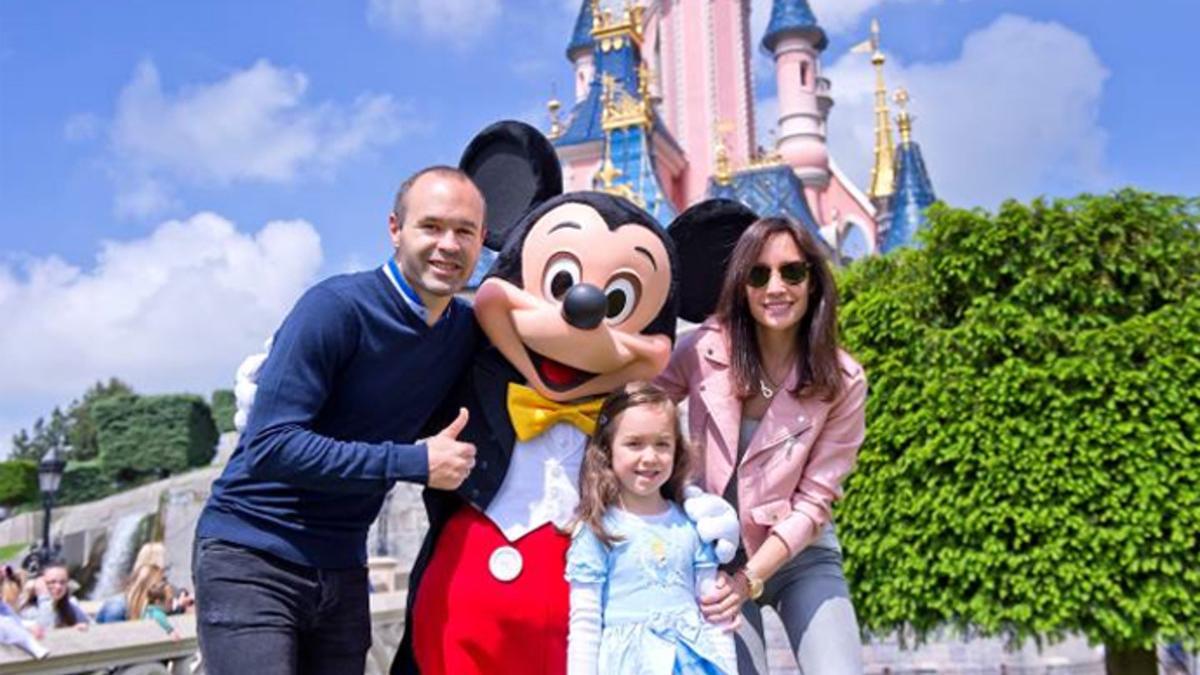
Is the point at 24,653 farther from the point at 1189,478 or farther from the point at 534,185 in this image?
the point at 1189,478

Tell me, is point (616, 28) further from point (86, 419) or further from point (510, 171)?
point (86, 419)

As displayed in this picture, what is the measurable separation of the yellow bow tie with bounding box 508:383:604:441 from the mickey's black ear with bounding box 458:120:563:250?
0.70 metres

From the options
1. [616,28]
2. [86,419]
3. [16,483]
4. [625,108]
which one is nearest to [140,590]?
[625,108]

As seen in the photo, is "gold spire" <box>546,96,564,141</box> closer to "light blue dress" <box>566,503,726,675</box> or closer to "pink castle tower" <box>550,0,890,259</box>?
"pink castle tower" <box>550,0,890,259</box>

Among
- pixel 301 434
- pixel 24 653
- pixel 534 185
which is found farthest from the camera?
pixel 24 653

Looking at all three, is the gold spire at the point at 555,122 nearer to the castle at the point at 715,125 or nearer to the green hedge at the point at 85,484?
the castle at the point at 715,125

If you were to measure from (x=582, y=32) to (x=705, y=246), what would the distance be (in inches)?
1171

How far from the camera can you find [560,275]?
126 inches

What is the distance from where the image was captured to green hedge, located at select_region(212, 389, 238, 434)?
40281 millimetres

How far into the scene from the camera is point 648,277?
10.6 ft

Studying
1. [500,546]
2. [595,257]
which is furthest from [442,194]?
[500,546]

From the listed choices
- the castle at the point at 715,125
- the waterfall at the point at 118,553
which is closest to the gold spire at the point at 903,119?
the castle at the point at 715,125

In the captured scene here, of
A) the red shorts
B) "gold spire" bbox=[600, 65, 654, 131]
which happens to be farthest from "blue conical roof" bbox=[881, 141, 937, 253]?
the red shorts

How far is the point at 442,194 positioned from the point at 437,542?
1.01 meters
